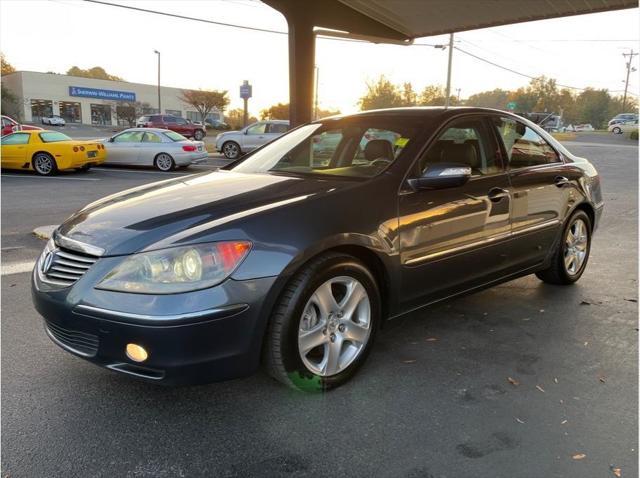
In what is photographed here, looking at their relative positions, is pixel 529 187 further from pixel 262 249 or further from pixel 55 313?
pixel 55 313

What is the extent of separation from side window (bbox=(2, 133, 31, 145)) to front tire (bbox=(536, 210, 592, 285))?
45.1ft

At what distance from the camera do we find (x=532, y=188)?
4.08 metres

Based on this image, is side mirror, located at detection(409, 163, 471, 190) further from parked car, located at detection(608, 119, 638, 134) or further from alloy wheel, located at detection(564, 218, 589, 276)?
parked car, located at detection(608, 119, 638, 134)

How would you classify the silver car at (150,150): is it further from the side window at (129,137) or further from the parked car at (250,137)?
the parked car at (250,137)

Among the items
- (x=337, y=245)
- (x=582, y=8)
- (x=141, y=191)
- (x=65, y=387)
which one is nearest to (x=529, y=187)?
(x=337, y=245)

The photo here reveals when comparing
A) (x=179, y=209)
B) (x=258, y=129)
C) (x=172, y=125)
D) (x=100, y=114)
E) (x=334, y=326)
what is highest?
(x=100, y=114)

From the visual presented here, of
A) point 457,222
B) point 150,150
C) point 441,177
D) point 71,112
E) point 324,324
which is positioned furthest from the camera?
point 71,112

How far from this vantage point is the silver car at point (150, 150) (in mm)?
15914

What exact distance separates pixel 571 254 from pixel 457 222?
2.00m

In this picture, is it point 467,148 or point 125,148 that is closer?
point 467,148

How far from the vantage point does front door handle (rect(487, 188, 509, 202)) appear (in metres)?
3.67

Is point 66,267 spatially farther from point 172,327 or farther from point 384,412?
point 384,412

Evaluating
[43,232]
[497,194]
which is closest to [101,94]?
[43,232]

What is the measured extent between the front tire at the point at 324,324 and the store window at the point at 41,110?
64004 millimetres
